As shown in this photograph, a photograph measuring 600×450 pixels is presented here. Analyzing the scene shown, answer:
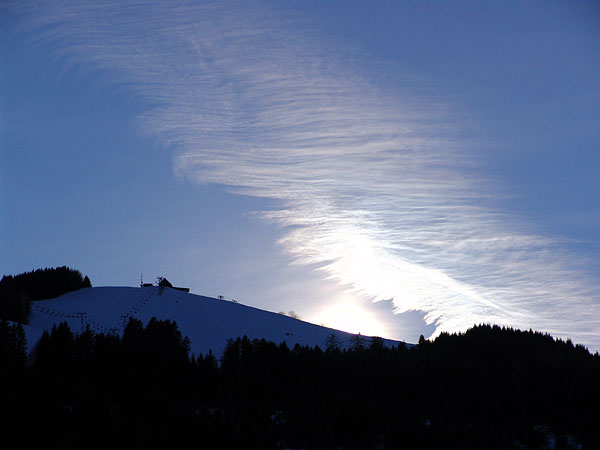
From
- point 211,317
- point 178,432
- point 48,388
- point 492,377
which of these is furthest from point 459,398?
point 211,317

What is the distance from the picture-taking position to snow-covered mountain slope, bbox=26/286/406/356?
16438cm

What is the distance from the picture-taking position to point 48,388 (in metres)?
99.3

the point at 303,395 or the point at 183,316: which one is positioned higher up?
the point at 183,316

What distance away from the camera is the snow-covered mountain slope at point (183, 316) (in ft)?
539

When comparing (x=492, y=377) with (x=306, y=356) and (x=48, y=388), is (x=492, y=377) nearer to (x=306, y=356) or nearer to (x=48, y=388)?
(x=306, y=356)

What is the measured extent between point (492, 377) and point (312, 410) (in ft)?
130

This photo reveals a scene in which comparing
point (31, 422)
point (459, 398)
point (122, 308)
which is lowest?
point (31, 422)

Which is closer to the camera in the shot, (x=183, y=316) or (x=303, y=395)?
(x=303, y=395)

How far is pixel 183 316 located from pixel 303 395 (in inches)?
2989

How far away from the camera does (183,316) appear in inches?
7042

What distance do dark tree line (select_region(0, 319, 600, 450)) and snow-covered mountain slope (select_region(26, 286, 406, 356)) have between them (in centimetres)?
2989

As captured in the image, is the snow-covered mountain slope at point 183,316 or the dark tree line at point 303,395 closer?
the dark tree line at point 303,395

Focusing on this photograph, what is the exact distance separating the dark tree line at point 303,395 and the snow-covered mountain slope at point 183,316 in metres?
29.9

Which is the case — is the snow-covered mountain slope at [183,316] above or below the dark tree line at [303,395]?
above
